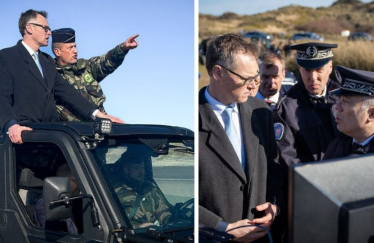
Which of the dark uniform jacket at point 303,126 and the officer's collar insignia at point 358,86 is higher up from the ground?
the officer's collar insignia at point 358,86

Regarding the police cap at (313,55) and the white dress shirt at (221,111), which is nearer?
the white dress shirt at (221,111)

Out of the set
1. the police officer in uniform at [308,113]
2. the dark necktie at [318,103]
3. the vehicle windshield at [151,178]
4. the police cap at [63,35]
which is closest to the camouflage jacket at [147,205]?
the vehicle windshield at [151,178]

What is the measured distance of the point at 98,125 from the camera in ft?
9.52

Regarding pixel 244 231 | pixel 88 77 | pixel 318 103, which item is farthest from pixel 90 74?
pixel 318 103

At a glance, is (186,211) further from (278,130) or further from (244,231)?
(278,130)

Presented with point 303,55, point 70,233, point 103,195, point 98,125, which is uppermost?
point 303,55

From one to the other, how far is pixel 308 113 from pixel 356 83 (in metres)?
0.64

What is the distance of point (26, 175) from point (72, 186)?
1.15ft

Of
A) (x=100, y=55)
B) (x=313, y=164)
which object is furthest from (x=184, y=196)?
(x=313, y=164)

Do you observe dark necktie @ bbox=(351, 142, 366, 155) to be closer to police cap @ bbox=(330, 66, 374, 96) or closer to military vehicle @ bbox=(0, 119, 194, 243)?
police cap @ bbox=(330, 66, 374, 96)

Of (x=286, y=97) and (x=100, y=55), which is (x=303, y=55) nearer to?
(x=286, y=97)

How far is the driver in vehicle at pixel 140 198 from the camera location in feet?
9.09

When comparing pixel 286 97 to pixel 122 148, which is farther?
pixel 286 97

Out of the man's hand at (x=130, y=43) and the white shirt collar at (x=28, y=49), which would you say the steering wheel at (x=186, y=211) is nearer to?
the man's hand at (x=130, y=43)
